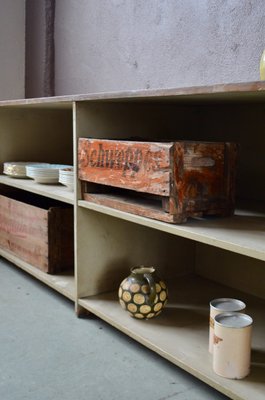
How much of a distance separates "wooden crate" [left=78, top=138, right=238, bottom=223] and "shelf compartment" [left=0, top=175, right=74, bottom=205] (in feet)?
0.99

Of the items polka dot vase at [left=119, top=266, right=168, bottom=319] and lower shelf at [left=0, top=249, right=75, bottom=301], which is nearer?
polka dot vase at [left=119, top=266, right=168, bottom=319]

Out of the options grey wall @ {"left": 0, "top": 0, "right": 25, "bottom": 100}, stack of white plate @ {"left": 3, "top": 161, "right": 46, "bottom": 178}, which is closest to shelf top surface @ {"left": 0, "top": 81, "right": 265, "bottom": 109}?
stack of white plate @ {"left": 3, "top": 161, "right": 46, "bottom": 178}

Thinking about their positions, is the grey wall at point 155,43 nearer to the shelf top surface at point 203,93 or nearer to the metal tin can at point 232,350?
the shelf top surface at point 203,93

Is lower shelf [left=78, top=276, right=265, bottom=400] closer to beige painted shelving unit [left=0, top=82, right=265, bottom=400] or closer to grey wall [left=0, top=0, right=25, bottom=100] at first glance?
beige painted shelving unit [left=0, top=82, right=265, bottom=400]

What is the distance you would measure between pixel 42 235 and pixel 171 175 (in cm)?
91

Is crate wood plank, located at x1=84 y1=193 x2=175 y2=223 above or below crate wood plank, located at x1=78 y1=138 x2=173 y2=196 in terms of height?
below

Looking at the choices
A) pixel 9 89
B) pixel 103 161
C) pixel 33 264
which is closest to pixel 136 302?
pixel 103 161

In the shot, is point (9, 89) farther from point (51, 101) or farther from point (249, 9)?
point (249, 9)

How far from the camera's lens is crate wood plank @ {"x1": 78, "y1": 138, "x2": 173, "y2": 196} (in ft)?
4.21

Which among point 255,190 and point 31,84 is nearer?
point 255,190

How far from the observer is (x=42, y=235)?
2000 millimetres

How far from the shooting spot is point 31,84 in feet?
10.4

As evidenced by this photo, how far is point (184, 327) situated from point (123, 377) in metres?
0.26

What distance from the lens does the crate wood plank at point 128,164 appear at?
1.28 metres
